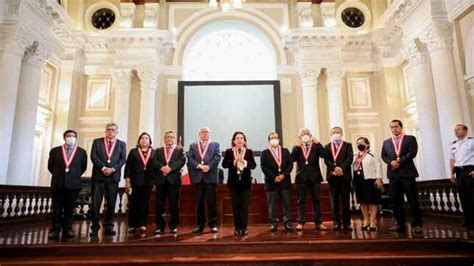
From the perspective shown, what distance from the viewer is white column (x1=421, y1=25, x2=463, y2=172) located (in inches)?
281

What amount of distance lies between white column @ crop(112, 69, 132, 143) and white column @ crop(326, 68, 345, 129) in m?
5.94

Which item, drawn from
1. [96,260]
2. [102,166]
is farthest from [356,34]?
[96,260]

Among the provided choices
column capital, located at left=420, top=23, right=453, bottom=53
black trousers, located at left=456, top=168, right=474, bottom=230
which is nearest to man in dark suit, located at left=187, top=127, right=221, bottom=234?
black trousers, located at left=456, top=168, right=474, bottom=230

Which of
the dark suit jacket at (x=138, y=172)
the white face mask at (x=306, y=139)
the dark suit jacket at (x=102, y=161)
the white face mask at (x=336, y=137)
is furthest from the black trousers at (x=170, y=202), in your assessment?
the white face mask at (x=336, y=137)

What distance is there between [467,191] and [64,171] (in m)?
5.28

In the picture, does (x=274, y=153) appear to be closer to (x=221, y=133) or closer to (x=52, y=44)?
(x=221, y=133)

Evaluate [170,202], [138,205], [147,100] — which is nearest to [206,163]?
[170,202]

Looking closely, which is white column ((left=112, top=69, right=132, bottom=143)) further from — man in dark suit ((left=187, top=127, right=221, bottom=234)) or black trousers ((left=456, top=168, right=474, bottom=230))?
black trousers ((left=456, top=168, right=474, bottom=230))

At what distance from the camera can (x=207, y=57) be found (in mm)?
11500

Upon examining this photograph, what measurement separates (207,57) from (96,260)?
29.4 feet

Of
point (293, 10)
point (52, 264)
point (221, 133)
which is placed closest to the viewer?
point (52, 264)

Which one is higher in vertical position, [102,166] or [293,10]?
[293,10]

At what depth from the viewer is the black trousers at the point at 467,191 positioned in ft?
14.6

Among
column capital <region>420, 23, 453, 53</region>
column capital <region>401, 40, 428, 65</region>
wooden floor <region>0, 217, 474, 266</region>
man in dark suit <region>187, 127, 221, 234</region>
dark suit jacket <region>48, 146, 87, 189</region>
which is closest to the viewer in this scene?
wooden floor <region>0, 217, 474, 266</region>
